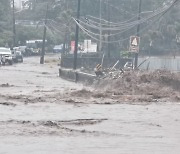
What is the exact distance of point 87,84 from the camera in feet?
121

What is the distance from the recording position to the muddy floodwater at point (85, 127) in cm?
1288

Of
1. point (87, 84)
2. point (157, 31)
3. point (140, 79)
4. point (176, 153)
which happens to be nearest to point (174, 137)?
point (176, 153)

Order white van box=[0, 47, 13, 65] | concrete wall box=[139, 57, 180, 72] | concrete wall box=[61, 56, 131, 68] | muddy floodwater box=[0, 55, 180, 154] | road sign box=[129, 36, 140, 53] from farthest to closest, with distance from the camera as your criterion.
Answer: white van box=[0, 47, 13, 65], concrete wall box=[61, 56, 131, 68], concrete wall box=[139, 57, 180, 72], road sign box=[129, 36, 140, 53], muddy floodwater box=[0, 55, 180, 154]

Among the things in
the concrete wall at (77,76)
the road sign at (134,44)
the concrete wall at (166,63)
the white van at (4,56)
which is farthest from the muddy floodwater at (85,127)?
the white van at (4,56)

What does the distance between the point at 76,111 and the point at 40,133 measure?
19.3 feet

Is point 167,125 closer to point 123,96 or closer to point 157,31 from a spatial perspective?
point 123,96

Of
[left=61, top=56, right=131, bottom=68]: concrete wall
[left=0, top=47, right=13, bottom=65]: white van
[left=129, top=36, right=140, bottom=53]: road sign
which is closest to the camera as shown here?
[left=129, top=36, right=140, bottom=53]: road sign

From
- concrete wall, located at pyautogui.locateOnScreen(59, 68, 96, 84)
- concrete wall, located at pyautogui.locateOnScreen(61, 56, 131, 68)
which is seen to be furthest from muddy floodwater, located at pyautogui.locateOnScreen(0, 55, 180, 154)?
concrete wall, located at pyautogui.locateOnScreen(61, 56, 131, 68)

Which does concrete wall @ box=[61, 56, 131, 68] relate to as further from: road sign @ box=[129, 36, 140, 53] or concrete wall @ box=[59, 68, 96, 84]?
road sign @ box=[129, 36, 140, 53]

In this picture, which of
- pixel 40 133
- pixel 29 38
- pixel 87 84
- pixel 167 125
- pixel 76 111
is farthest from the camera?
pixel 29 38

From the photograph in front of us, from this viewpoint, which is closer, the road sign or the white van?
the road sign

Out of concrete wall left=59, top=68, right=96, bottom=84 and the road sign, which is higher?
the road sign

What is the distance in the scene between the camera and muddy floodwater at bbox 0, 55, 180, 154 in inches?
507

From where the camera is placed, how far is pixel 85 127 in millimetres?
16219
